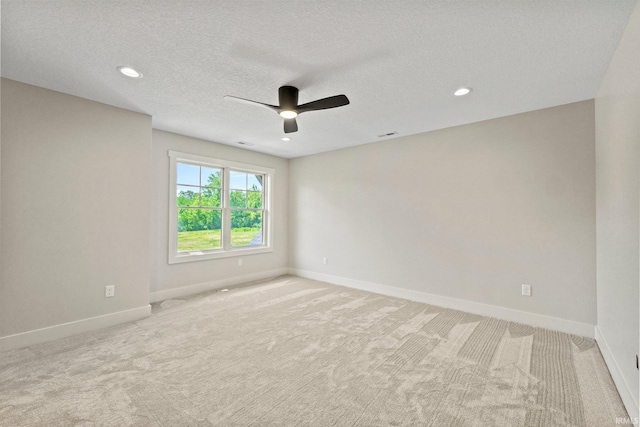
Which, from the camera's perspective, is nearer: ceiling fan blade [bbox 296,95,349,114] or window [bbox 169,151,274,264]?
ceiling fan blade [bbox 296,95,349,114]

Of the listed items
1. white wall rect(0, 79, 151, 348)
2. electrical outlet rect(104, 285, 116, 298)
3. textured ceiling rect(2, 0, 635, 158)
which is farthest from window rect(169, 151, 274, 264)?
textured ceiling rect(2, 0, 635, 158)

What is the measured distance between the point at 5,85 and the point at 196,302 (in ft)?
10.1

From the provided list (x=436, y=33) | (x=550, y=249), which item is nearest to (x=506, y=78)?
(x=436, y=33)

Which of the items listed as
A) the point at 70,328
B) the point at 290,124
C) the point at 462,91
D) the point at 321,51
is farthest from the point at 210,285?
the point at 462,91

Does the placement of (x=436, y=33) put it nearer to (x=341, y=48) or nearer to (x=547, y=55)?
(x=341, y=48)

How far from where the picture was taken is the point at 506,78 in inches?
99.3

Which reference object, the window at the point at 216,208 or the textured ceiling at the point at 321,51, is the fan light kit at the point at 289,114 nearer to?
the textured ceiling at the point at 321,51

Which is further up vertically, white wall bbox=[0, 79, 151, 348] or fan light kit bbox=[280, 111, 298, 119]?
fan light kit bbox=[280, 111, 298, 119]

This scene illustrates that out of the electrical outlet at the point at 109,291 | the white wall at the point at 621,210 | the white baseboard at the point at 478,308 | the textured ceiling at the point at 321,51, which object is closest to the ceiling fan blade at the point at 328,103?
the textured ceiling at the point at 321,51

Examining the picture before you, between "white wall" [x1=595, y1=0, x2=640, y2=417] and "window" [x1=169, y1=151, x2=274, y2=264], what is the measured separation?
4.81 m

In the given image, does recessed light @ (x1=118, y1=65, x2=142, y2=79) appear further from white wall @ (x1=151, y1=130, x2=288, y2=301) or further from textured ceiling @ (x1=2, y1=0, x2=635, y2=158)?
white wall @ (x1=151, y1=130, x2=288, y2=301)

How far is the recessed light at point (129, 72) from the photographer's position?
7.86 feet

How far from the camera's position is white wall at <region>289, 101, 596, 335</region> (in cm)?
303

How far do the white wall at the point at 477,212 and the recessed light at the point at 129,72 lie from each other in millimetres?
3378
